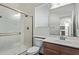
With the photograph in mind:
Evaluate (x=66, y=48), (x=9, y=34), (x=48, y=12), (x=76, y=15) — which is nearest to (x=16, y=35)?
(x=9, y=34)

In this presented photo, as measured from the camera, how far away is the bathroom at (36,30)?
1.22 metres

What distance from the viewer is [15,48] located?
133 centimetres

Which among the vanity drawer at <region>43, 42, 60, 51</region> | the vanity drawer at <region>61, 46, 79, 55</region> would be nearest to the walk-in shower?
the vanity drawer at <region>43, 42, 60, 51</region>

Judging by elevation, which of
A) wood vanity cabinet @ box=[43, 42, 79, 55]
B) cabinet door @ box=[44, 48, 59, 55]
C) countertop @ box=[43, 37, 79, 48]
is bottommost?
cabinet door @ box=[44, 48, 59, 55]

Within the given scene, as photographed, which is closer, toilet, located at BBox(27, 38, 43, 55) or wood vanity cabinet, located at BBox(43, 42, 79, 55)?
wood vanity cabinet, located at BBox(43, 42, 79, 55)

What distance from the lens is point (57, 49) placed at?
4.26ft

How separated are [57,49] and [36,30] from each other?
431mm

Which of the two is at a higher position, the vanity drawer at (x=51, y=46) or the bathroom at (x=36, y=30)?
the bathroom at (x=36, y=30)

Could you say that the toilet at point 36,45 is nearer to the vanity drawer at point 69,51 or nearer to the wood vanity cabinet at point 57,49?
the wood vanity cabinet at point 57,49

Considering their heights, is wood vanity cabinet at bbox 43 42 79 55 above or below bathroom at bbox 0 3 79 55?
below

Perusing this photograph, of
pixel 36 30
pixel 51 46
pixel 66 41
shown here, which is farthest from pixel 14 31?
pixel 66 41

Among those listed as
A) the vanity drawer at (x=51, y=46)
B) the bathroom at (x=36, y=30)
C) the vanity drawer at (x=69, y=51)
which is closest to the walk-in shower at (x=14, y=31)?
the bathroom at (x=36, y=30)

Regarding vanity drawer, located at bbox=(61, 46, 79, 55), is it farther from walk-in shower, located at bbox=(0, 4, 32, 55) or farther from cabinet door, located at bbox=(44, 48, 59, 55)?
walk-in shower, located at bbox=(0, 4, 32, 55)

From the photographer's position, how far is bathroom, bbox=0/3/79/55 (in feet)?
4.00
